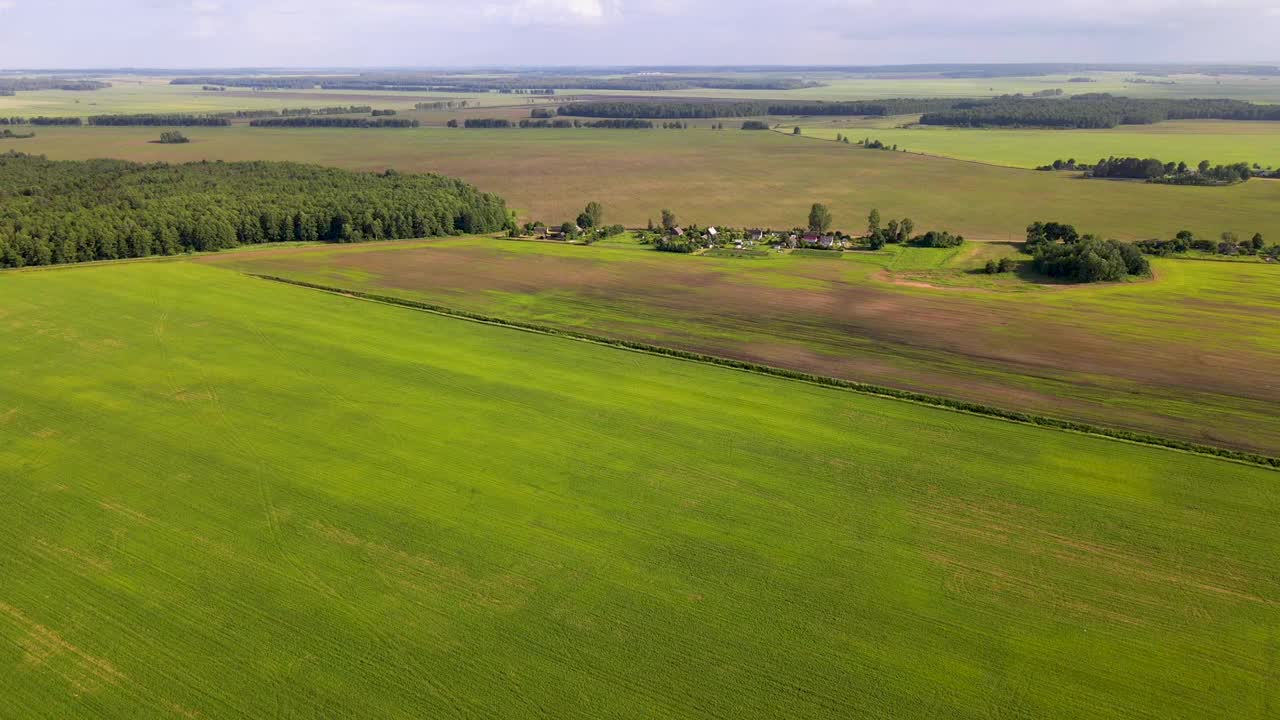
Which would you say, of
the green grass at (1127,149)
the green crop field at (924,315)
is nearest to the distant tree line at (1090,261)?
the green crop field at (924,315)

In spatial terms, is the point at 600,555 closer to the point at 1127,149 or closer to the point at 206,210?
the point at 206,210

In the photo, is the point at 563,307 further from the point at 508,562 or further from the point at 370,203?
the point at 370,203

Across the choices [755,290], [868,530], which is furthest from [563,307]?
[868,530]

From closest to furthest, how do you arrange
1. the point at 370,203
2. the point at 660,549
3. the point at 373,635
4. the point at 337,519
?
the point at 373,635 < the point at 660,549 < the point at 337,519 < the point at 370,203

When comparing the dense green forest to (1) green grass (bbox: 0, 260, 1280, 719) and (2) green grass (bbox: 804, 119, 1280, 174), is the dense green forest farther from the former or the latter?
(2) green grass (bbox: 804, 119, 1280, 174)

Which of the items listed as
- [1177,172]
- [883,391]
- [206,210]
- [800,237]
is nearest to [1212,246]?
[800,237]

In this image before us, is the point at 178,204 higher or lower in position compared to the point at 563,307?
higher

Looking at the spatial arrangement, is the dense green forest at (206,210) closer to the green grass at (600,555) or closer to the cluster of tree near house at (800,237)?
the cluster of tree near house at (800,237)
